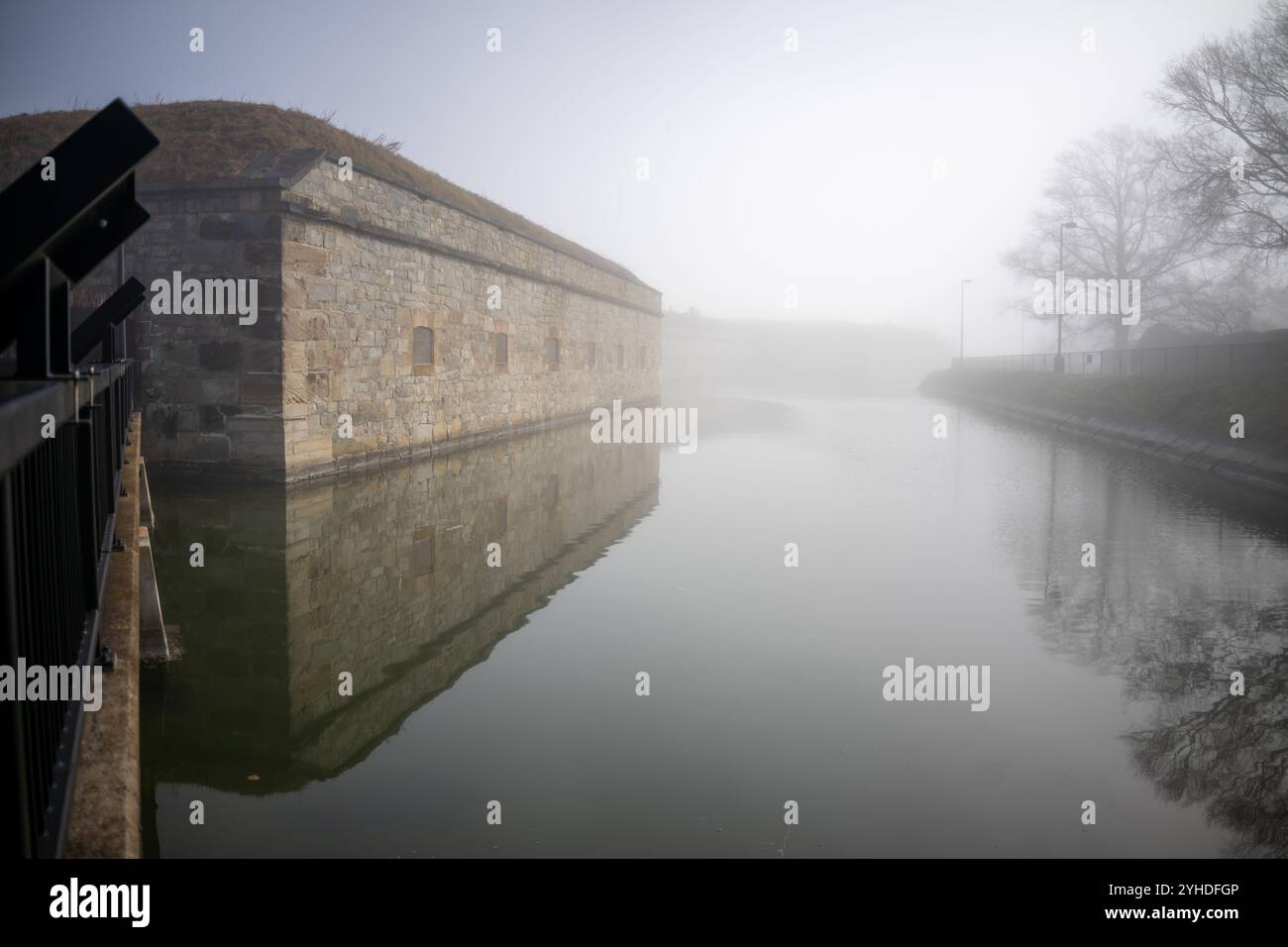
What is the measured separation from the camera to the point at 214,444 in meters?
11.8

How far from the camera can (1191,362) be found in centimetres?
2541

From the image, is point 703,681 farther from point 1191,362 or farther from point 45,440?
point 1191,362

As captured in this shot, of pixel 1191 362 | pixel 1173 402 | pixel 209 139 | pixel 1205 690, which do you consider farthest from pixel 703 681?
pixel 1191 362

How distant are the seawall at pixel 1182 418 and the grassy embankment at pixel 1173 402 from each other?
2cm

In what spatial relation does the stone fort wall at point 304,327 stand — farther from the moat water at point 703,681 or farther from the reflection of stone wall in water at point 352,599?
the moat water at point 703,681

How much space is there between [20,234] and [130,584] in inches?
110

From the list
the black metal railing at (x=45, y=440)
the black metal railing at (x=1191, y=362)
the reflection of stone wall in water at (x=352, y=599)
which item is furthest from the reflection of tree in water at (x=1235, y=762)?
the black metal railing at (x=1191, y=362)

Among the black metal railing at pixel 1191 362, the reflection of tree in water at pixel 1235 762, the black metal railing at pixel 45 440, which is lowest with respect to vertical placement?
the reflection of tree in water at pixel 1235 762

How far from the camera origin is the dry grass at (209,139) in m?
12.6

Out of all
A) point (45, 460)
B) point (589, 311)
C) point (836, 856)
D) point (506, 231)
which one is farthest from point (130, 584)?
point (589, 311)

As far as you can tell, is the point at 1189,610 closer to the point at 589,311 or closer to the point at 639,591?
the point at 639,591

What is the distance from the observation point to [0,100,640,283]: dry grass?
41.2 feet

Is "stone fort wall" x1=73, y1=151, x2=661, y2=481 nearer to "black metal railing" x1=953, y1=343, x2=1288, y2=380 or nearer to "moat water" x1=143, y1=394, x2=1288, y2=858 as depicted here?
"moat water" x1=143, y1=394, x2=1288, y2=858

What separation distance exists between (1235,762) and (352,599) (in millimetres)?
5459
